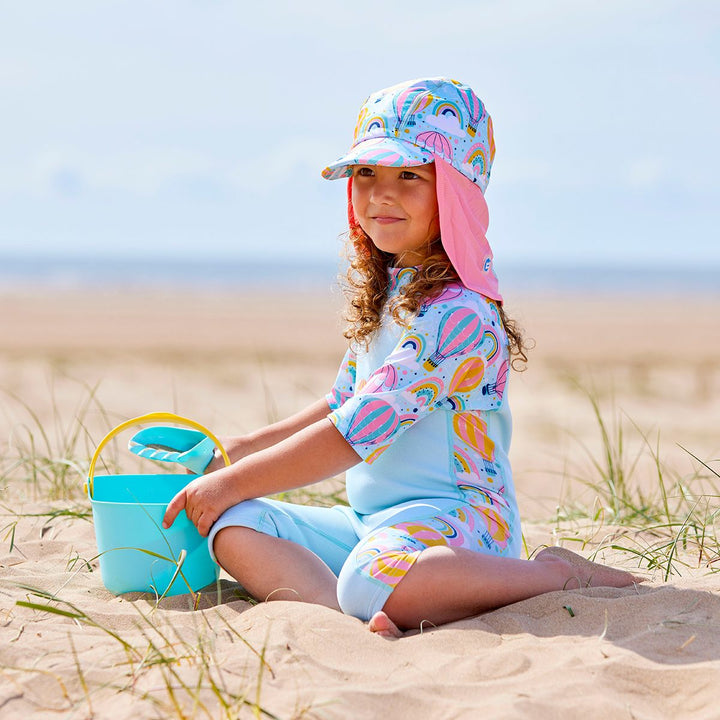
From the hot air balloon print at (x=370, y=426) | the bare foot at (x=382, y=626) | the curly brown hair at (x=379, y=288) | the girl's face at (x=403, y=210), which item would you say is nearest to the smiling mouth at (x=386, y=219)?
the girl's face at (x=403, y=210)

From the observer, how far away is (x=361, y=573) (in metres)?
2.47

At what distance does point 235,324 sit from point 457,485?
1614cm

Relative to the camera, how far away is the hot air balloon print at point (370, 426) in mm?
2543

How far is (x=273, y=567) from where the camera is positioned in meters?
2.59

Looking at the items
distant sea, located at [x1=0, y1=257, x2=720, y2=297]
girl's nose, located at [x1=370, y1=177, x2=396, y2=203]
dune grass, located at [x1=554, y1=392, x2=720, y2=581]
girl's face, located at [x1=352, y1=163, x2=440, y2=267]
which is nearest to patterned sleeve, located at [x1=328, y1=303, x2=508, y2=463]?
girl's face, located at [x1=352, y1=163, x2=440, y2=267]

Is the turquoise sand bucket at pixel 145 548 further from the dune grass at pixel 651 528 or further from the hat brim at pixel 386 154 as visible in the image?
the dune grass at pixel 651 528

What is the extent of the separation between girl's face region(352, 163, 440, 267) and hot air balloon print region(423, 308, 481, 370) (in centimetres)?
25

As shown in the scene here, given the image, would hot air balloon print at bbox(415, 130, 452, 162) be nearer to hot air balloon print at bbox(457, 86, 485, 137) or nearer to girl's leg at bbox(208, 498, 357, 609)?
hot air balloon print at bbox(457, 86, 485, 137)

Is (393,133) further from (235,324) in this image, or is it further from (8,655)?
(235,324)

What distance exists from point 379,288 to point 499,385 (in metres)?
0.46

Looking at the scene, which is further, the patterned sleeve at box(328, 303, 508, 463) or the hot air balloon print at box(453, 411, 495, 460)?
the hot air balloon print at box(453, 411, 495, 460)

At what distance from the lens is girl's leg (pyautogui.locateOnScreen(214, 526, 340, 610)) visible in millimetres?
2580

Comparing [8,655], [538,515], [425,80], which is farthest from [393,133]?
[538,515]

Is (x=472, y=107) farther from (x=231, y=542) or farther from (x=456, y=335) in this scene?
(x=231, y=542)
